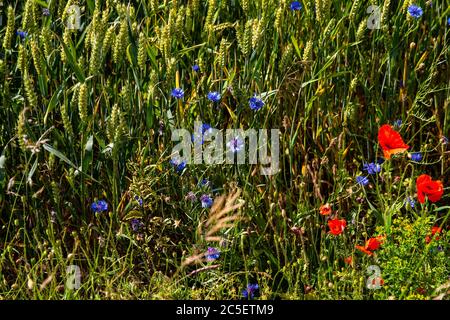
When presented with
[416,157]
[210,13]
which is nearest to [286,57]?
[210,13]

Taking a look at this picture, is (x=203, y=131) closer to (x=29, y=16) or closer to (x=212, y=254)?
(x=212, y=254)

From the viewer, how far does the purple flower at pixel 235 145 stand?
250 centimetres

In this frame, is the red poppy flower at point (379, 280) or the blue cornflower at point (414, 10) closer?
the red poppy flower at point (379, 280)

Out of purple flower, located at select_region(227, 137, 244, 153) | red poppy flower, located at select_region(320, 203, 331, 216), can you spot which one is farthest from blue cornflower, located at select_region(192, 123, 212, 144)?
red poppy flower, located at select_region(320, 203, 331, 216)

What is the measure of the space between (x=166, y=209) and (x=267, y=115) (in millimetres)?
428

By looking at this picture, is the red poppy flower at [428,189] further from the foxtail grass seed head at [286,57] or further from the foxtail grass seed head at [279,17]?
the foxtail grass seed head at [279,17]

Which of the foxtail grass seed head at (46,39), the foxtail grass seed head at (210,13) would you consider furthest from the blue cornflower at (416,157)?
the foxtail grass seed head at (46,39)

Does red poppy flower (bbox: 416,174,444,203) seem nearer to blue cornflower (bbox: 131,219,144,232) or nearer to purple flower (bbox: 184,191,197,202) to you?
purple flower (bbox: 184,191,197,202)

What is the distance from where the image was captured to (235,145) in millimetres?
2510

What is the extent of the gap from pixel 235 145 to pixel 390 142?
43 cm

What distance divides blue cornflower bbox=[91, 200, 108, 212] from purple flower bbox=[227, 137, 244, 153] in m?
0.39

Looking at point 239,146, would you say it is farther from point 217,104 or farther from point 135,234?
point 135,234

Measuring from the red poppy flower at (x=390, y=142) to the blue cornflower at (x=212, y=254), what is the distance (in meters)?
0.53

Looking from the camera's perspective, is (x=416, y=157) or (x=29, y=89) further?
(x=416, y=157)
